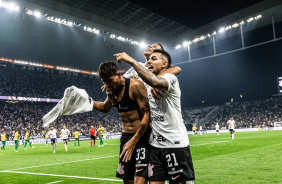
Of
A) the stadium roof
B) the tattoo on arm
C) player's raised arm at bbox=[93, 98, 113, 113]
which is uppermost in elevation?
the stadium roof

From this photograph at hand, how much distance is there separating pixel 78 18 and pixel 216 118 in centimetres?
3450

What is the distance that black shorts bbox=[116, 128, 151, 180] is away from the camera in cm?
386

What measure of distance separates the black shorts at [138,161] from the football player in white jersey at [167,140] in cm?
16

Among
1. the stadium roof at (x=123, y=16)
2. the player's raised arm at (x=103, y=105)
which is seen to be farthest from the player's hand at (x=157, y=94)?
the stadium roof at (x=123, y=16)

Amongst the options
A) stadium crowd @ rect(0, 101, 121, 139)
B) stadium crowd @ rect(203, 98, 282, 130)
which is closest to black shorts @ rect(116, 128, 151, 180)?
stadium crowd @ rect(0, 101, 121, 139)

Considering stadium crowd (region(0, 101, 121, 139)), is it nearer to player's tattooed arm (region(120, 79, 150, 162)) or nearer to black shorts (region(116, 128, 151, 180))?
black shorts (region(116, 128, 151, 180))

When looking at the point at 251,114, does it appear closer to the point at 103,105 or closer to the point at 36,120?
the point at 36,120

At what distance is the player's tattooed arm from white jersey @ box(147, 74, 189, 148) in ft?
0.48

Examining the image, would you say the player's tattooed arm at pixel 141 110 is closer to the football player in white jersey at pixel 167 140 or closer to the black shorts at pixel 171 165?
the football player in white jersey at pixel 167 140

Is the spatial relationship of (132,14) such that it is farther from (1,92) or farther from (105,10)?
(1,92)

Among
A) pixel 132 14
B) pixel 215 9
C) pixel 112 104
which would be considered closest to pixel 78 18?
pixel 132 14

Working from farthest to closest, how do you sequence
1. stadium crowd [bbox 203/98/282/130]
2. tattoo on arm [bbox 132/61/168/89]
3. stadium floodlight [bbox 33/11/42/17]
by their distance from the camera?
stadium crowd [bbox 203/98/282/130], stadium floodlight [bbox 33/11/42/17], tattoo on arm [bbox 132/61/168/89]

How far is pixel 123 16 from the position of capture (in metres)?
36.5

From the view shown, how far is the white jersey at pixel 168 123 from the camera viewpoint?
3.64 metres
